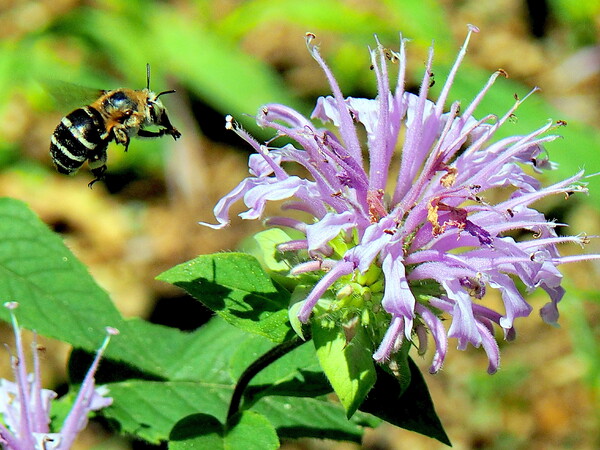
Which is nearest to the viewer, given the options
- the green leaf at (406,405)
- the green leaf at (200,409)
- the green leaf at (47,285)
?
the green leaf at (406,405)

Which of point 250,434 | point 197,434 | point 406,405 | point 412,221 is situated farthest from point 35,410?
point 412,221

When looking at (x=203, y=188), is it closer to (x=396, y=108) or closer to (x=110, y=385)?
(x=110, y=385)

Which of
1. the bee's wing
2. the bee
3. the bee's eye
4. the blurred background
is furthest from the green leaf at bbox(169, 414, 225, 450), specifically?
the blurred background

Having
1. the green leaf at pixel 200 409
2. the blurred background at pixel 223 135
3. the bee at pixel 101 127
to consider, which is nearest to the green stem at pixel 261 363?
the green leaf at pixel 200 409

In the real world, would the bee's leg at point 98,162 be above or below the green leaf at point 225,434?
above

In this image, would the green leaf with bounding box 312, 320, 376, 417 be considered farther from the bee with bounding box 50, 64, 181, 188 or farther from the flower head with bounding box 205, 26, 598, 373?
the bee with bounding box 50, 64, 181, 188

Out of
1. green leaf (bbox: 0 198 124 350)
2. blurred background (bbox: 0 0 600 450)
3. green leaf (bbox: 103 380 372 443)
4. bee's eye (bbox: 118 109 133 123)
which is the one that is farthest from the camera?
blurred background (bbox: 0 0 600 450)

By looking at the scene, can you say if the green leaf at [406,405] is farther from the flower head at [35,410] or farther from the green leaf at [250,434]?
the flower head at [35,410]
